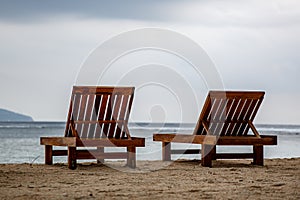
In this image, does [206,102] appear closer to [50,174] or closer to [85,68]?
[85,68]

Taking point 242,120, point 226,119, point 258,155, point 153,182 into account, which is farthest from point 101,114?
point 258,155

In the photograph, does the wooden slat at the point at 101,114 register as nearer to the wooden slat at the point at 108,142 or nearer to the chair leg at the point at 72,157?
the wooden slat at the point at 108,142

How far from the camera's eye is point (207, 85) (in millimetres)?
10688

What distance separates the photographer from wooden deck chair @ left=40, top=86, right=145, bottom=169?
9.71 metres

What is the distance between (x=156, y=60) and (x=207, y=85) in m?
1.16

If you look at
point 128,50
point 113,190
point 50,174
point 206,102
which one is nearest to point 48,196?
point 113,190

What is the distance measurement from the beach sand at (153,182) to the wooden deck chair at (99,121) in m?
0.27

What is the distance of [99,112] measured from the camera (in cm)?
999

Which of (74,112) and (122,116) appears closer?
(74,112)

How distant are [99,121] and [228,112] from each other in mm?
2003

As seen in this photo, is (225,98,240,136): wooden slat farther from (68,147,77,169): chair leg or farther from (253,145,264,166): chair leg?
(68,147,77,169): chair leg

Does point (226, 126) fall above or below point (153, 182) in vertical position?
above

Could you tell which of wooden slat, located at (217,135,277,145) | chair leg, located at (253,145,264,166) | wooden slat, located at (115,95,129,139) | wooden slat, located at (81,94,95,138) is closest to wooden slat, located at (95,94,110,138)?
wooden slat, located at (81,94,95,138)

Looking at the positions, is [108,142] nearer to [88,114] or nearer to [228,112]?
[88,114]
